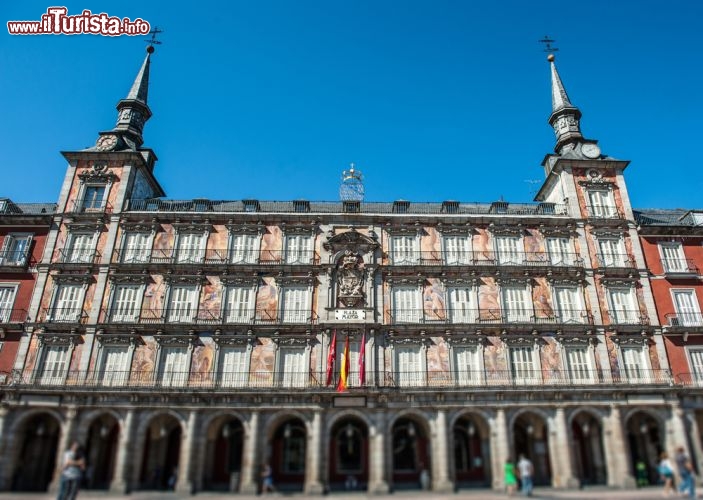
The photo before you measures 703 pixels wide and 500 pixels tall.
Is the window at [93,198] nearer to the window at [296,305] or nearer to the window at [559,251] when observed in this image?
the window at [296,305]

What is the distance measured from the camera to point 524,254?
34125 mm

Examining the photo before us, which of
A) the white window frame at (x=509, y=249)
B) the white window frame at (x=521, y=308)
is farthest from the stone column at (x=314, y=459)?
the white window frame at (x=509, y=249)

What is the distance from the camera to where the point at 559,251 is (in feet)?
113

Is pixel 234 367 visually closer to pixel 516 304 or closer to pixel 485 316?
pixel 485 316

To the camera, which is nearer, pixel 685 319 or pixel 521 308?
pixel 685 319

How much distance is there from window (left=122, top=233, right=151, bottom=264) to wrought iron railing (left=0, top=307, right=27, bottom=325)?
693cm

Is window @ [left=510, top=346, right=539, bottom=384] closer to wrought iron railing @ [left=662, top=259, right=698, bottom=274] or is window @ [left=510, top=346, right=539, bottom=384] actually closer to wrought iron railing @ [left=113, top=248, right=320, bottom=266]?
wrought iron railing @ [left=662, top=259, right=698, bottom=274]

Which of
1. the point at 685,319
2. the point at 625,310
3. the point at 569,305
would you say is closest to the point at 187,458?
the point at 569,305

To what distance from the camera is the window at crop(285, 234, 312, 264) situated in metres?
33.5

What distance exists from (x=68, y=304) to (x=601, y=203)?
127 feet

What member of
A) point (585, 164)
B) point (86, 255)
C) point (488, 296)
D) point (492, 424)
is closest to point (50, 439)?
point (86, 255)

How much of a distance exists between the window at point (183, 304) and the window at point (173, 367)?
200 cm

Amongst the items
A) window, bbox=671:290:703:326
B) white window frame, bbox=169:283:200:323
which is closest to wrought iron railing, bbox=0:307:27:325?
white window frame, bbox=169:283:200:323

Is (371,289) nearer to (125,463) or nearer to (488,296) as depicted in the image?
(488,296)
